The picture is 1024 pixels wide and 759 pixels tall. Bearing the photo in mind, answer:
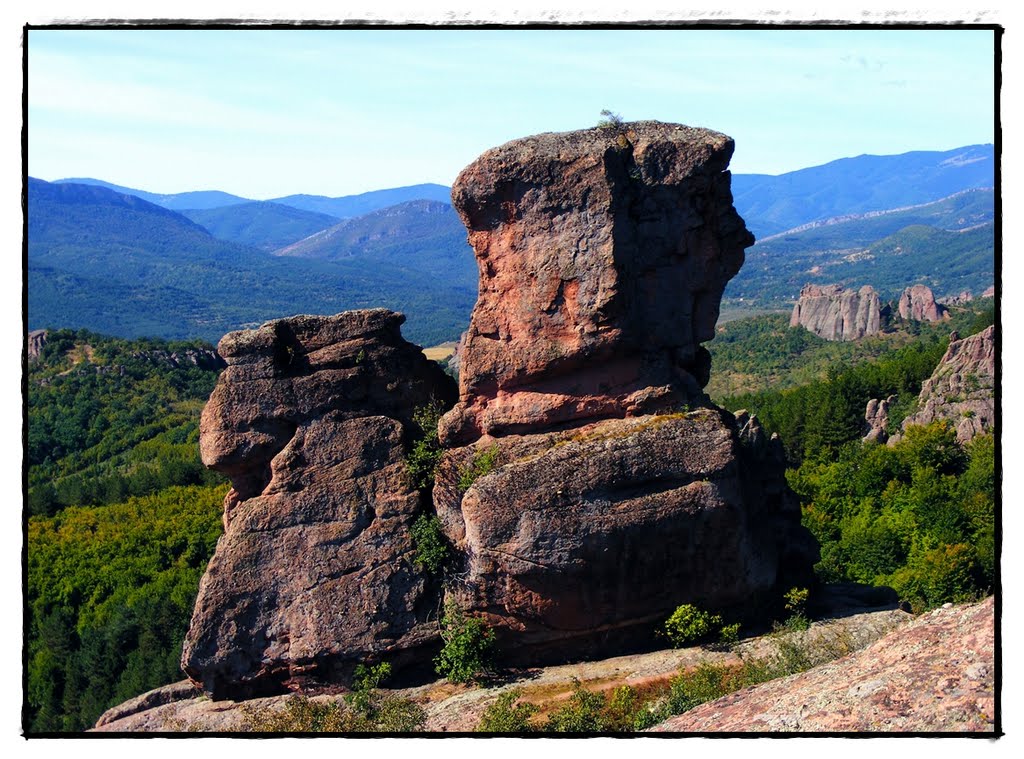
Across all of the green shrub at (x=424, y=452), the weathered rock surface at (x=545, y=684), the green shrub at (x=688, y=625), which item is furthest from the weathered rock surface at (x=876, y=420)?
the green shrub at (x=424, y=452)

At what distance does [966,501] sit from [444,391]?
861 inches

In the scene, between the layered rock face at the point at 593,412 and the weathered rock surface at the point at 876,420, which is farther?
the weathered rock surface at the point at 876,420

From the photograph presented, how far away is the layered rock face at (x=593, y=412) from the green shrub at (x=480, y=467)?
0.03 m

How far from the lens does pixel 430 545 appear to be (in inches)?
862

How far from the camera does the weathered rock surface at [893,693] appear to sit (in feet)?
51.4

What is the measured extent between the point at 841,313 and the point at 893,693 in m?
107

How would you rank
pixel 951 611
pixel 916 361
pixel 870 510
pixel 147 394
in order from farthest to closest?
1. pixel 147 394
2. pixel 916 361
3. pixel 870 510
4. pixel 951 611

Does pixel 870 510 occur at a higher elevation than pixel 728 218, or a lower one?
lower

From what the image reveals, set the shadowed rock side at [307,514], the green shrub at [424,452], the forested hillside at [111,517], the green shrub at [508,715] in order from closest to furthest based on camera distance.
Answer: the green shrub at [508,715] < the shadowed rock side at [307,514] < the green shrub at [424,452] < the forested hillside at [111,517]

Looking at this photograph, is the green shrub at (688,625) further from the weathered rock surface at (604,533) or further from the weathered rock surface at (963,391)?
the weathered rock surface at (963,391)

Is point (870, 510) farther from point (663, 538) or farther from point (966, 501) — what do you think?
point (663, 538)

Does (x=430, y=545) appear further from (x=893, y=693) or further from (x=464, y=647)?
(x=893, y=693)
